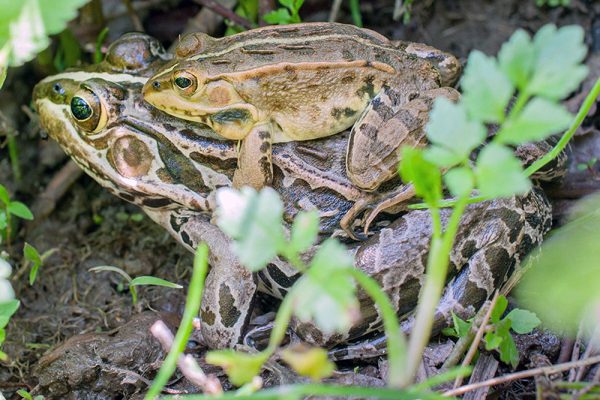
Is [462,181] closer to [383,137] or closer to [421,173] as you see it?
[421,173]

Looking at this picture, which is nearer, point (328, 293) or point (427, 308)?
point (328, 293)

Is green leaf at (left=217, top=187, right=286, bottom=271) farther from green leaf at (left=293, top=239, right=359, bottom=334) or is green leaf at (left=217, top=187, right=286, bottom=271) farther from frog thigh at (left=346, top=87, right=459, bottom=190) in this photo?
frog thigh at (left=346, top=87, right=459, bottom=190)

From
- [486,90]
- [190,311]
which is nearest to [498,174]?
[486,90]

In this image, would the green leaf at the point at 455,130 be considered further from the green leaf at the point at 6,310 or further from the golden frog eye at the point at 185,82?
the green leaf at the point at 6,310

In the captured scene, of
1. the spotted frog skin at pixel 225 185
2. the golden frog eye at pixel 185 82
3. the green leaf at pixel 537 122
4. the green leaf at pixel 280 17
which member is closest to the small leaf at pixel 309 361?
the green leaf at pixel 537 122

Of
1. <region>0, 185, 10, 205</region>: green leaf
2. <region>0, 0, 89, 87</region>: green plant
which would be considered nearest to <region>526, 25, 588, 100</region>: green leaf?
<region>0, 0, 89, 87</region>: green plant

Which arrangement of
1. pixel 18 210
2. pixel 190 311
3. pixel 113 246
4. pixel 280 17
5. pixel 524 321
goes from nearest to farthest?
pixel 190 311
pixel 524 321
pixel 18 210
pixel 280 17
pixel 113 246
